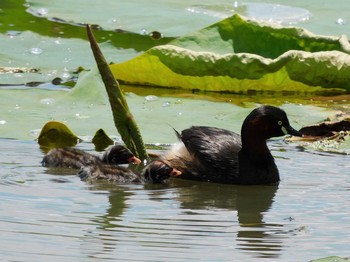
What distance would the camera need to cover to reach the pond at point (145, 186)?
6047 millimetres

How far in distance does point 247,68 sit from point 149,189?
8.01ft

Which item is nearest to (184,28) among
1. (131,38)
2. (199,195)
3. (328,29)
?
(131,38)

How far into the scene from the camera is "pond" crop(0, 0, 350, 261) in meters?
6.05

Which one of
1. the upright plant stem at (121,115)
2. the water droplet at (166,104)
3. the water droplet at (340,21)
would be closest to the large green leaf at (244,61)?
the water droplet at (166,104)

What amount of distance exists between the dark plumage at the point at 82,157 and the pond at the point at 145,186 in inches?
2.9

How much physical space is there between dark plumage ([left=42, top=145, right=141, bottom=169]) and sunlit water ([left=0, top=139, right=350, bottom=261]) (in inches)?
2.6

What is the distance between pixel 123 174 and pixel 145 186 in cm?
20

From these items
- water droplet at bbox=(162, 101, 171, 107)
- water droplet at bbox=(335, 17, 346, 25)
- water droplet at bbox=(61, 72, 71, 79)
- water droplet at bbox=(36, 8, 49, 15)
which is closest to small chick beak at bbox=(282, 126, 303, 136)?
water droplet at bbox=(162, 101, 171, 107)

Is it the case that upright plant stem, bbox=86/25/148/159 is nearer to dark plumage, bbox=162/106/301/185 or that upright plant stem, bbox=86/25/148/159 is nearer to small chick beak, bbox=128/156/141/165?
small chick beak, bbox=128/156/141/165

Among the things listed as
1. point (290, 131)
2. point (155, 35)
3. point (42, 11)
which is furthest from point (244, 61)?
point (42, 11)

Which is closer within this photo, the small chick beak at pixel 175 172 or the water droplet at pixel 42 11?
the small chick beak at pixel 175 172

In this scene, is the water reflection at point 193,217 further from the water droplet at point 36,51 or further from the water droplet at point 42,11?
the water droplet at point 42,11

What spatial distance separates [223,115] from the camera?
940 cm

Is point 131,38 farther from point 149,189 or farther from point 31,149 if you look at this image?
point 149,189
